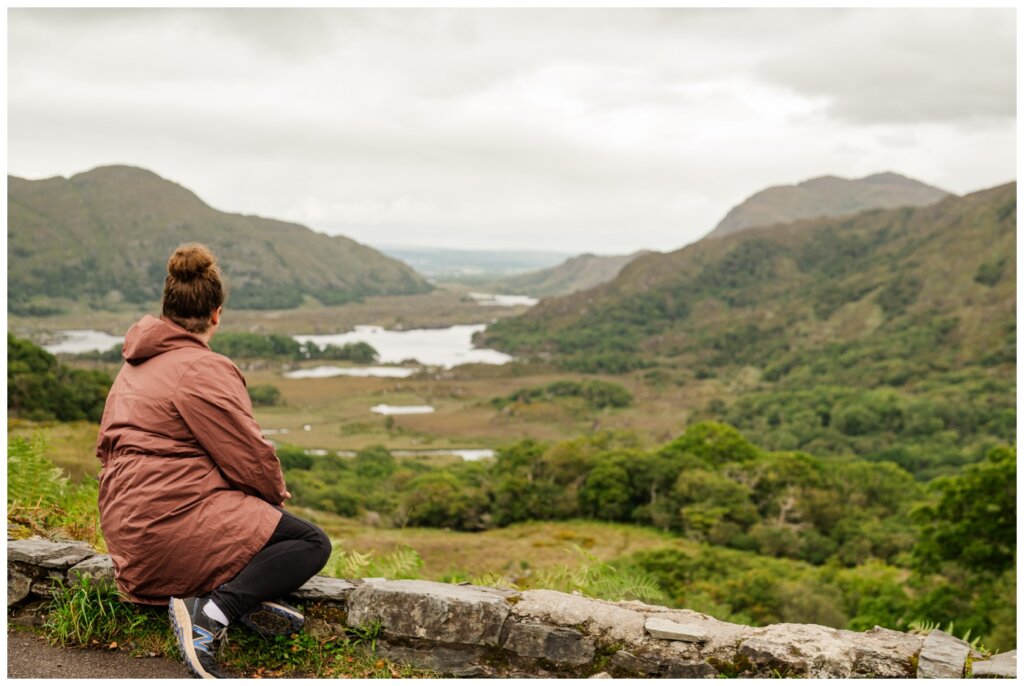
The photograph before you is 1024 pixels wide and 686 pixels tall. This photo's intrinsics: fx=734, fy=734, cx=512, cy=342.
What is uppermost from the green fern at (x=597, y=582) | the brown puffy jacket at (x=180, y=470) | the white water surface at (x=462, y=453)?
the brown puffy jacket at (x=180, y=470)

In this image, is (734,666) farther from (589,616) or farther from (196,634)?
(196,634)

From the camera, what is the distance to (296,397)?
484 feet

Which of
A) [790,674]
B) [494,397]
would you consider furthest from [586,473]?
[494,397]

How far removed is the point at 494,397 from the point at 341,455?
6539cm

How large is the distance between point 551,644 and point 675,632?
884 mm

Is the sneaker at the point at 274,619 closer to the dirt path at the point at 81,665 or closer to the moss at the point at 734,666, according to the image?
the dirt path at the point at 81,665

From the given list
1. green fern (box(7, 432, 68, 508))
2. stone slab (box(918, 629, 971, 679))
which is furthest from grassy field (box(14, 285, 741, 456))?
stone slab (box(918, 629, 971, 679))

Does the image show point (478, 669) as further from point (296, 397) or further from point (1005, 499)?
point (296, 397)

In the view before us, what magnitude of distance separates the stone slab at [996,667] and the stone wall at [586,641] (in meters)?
0.05

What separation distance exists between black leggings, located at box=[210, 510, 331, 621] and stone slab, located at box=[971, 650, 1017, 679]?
4451mm

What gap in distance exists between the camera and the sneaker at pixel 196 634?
4.64 metres

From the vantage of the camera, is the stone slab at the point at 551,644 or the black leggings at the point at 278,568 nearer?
the black leggings at the point at 278,568

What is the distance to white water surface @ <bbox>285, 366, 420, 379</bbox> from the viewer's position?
173625 mm

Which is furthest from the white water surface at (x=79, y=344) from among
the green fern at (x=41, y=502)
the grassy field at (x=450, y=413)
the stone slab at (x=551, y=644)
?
the stone slab at (x=551, y=644)
